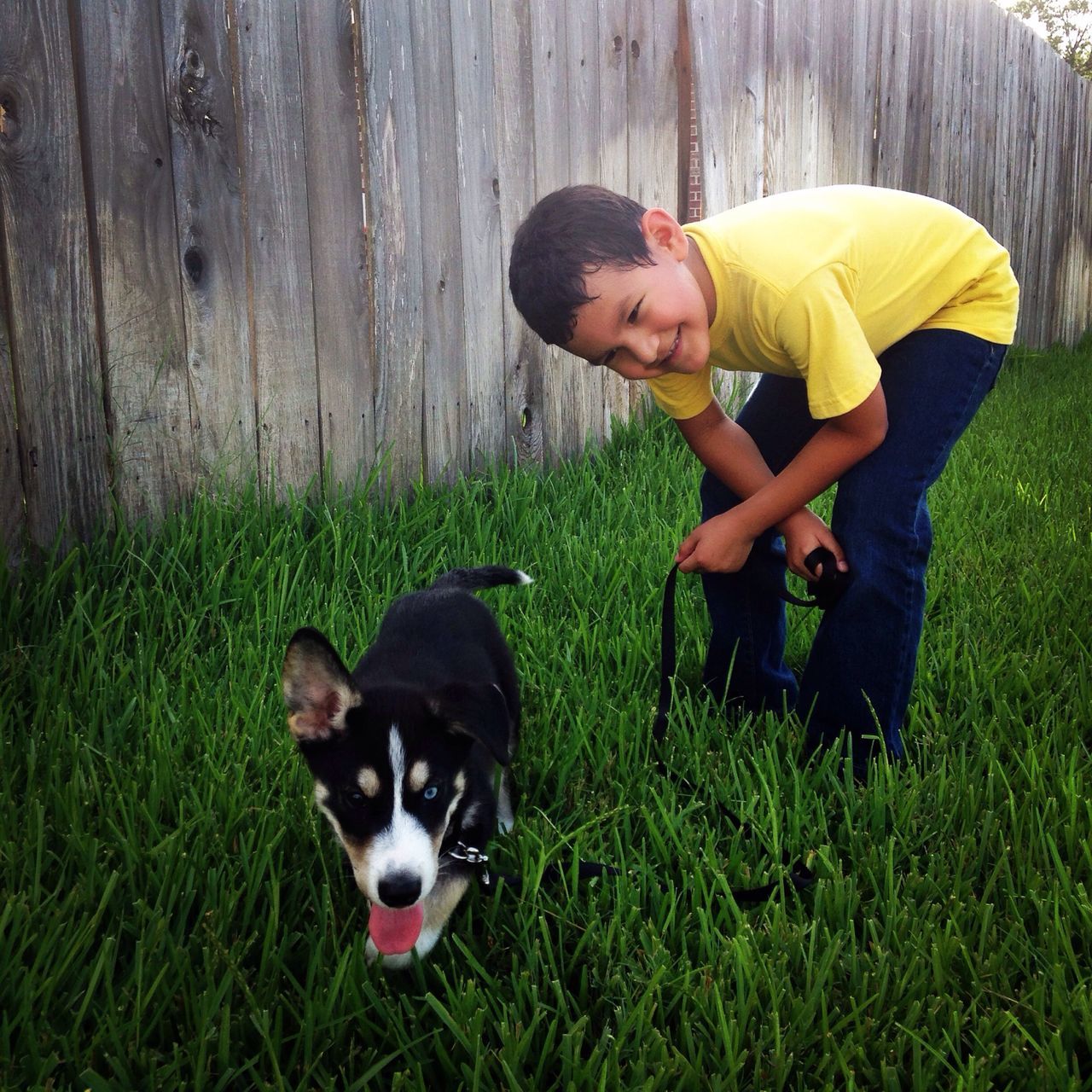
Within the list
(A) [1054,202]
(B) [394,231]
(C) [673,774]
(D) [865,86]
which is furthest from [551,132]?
(A) [1054,202]

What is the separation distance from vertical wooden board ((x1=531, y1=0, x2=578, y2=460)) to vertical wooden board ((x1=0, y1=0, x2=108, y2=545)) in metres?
2.01

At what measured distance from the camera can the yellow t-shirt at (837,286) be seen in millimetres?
2256

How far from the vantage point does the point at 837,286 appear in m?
2.30

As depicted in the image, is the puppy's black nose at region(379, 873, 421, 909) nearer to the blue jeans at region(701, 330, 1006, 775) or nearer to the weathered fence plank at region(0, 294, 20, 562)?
the blue jeans at region(701, 330, 1006, 775)

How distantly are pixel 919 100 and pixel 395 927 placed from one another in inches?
300

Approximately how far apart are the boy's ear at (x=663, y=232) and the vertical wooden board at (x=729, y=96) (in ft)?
10.5

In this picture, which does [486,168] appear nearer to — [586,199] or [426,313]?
[426,313]

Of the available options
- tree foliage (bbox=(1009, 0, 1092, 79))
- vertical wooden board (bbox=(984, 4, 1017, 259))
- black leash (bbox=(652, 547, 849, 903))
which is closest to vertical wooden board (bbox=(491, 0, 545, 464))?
black leash (bbox=(652, 547, 849, 903))

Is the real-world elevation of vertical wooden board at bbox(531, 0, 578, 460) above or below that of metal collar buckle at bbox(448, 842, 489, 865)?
above

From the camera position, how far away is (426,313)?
401 centimetres

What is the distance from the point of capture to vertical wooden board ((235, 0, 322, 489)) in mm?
3314

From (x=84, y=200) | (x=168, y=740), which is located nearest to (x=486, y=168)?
(x=84, y=200)

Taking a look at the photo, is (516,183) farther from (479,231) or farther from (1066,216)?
(1066,216)

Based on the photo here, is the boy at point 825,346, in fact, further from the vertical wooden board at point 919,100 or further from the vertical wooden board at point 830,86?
the vertical wooden board at point 919,100
